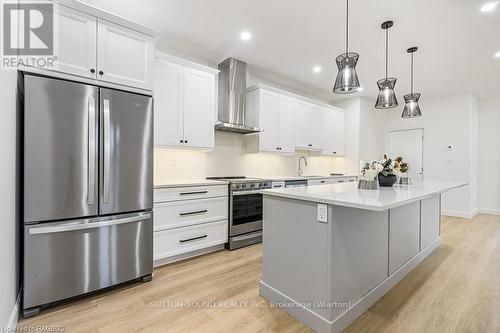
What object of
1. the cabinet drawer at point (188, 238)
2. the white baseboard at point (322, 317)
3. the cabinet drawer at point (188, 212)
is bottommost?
the white baseboard at point (322, 317)

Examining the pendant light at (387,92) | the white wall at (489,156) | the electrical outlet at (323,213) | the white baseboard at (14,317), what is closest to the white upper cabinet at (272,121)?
the pendant light at (387,92)

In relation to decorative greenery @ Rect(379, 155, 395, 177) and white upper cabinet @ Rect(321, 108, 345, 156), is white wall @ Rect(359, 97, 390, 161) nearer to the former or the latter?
white upper cabinet @ Rect(321, 108, 345, 156)

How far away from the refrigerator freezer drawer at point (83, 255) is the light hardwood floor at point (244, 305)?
15 cm

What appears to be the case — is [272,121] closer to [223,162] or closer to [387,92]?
[223,162]

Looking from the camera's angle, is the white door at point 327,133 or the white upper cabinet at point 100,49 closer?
the white upper cabinet at point 100,49

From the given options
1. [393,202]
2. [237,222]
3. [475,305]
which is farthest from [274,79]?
[475,305]

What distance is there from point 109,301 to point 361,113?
5.92 metres

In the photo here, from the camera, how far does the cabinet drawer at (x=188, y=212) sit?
2.70m

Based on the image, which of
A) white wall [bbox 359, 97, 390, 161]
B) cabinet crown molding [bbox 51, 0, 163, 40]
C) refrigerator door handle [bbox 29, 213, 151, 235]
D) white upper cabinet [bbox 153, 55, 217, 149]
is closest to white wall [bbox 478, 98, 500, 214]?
white wall [bbox 359, 97, 390, 161]

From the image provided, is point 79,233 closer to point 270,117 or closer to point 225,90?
point 225,90

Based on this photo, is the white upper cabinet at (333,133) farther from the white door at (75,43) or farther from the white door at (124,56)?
the white door at (75,43)

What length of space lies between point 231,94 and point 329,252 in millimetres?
2939

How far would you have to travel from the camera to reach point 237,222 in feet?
11.1

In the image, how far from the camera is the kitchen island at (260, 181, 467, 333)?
1640 mm
